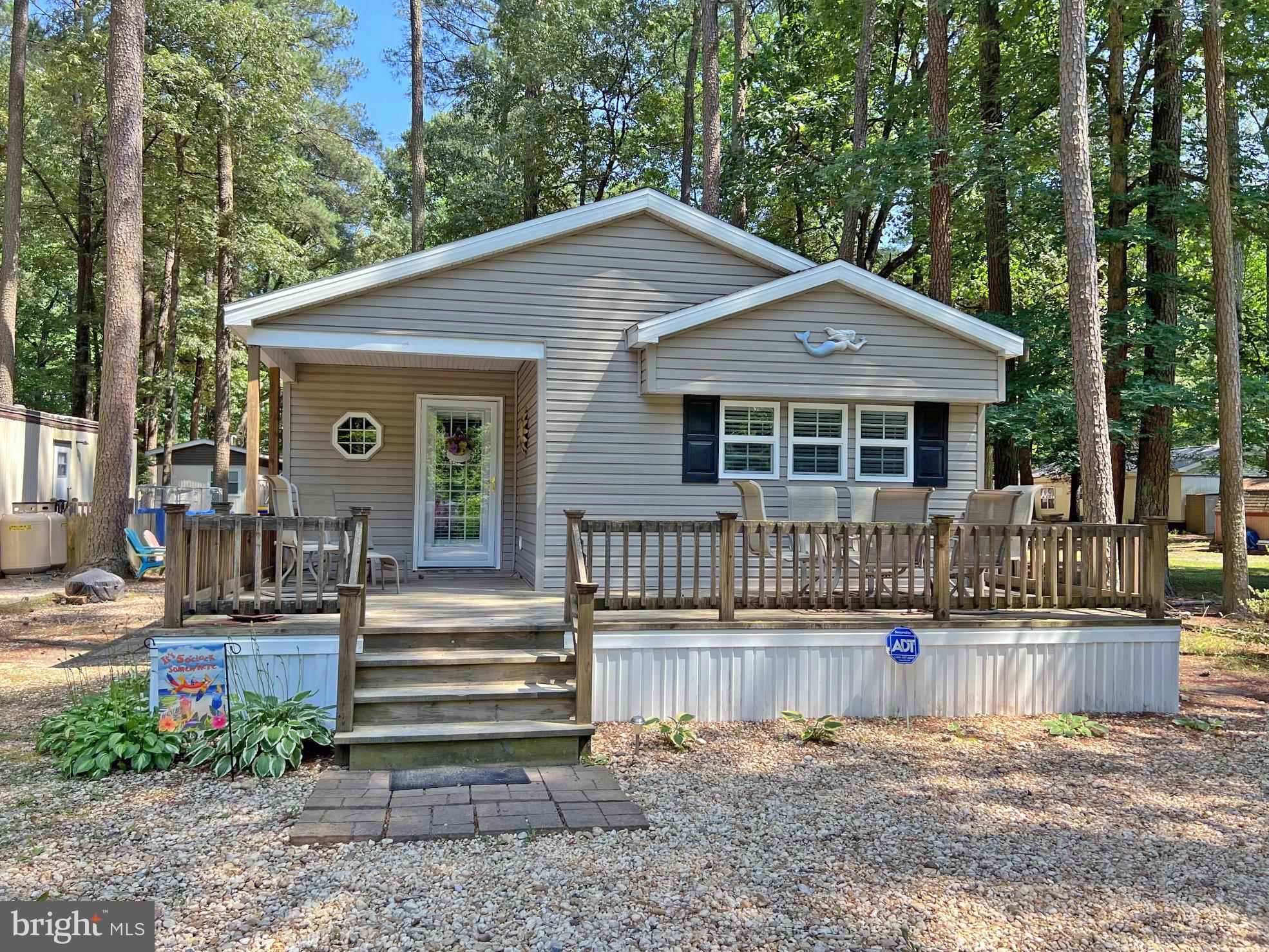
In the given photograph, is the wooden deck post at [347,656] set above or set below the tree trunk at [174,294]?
below

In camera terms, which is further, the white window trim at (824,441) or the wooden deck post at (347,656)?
the white window trim at (824,441)

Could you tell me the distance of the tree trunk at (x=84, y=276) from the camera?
21.8 meters

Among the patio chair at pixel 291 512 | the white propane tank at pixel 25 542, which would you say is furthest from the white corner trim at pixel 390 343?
the white propane tank at pixel 25 542

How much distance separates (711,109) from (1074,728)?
1188 centimetres

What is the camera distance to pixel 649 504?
28.1 feet

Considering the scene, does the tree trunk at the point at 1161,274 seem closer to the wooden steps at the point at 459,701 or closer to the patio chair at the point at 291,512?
the wooden steps at the point at 459,701

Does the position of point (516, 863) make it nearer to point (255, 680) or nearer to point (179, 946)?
point (179, 946)

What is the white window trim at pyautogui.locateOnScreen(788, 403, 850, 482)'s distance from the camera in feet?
28.5

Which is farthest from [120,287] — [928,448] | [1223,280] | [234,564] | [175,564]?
[1223,280]

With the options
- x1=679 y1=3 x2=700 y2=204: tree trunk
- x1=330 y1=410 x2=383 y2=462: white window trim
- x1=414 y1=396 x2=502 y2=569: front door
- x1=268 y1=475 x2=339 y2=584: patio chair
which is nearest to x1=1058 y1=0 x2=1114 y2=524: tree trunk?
x1=414 y1=396 x2=502 y2=569: front door

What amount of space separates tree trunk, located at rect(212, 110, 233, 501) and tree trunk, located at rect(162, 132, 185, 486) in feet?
3.04

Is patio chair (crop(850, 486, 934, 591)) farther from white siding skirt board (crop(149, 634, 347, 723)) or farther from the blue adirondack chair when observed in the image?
the blue adirondack chair

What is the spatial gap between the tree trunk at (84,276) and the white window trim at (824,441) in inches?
802

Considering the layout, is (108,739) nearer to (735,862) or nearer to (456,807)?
(456,807)
